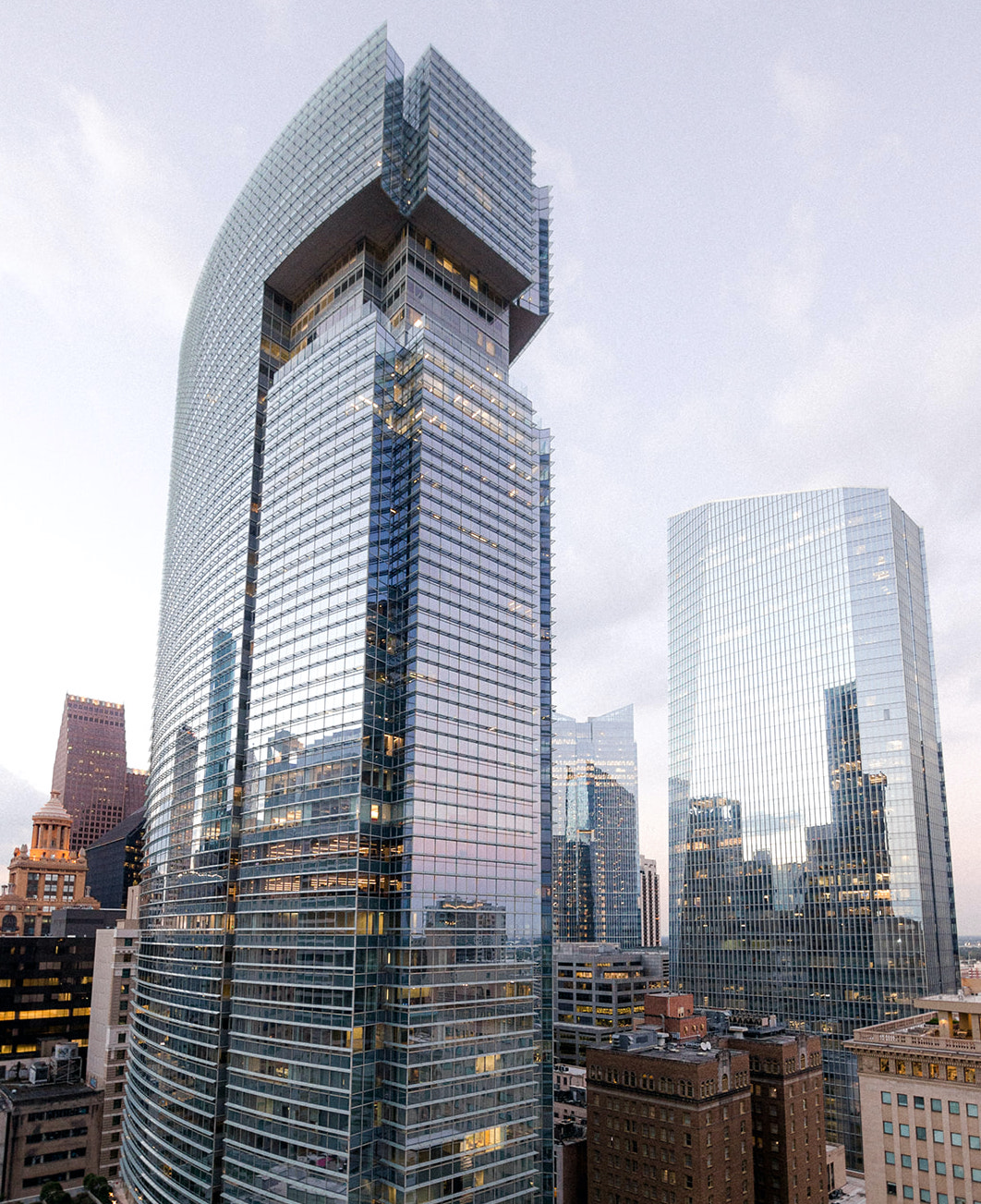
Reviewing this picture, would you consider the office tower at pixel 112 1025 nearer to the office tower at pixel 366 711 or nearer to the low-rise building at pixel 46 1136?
the low-rise building at pixel 46 1136

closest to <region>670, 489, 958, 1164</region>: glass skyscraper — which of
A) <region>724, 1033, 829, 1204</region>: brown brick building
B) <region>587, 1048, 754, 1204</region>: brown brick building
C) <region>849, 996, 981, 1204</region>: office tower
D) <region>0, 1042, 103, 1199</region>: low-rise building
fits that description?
<region>724, 1033, 829, 1204</region>: brown brick building

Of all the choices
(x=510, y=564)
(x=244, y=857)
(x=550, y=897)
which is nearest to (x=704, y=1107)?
(x=550, y=897)

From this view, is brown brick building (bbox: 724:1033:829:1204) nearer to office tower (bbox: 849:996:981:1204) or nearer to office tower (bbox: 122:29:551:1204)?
office tower (bbox: 122:29:551:1204)

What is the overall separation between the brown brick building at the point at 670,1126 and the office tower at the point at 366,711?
12774 millimetres

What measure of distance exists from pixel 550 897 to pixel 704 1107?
3184 centimetres

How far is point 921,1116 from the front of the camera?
81.1 metres

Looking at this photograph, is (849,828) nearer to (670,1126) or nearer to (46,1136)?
(670,1126)

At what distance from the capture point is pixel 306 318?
141 meters

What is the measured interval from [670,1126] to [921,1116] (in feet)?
142

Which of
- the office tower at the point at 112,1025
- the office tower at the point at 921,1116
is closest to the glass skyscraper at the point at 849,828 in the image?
the office tower at the point at 921,1116

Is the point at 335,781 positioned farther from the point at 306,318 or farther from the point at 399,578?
the point at 306,318

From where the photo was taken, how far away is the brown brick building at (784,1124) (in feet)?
416

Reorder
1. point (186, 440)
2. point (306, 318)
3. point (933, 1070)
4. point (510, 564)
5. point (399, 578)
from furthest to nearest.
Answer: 1. point (186, 440)
2. point (306, 318)
3. point (510, 564)
4. point (399, 578)
5. point (933, 1070)

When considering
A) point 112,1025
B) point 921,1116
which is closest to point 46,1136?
point 112,1025
